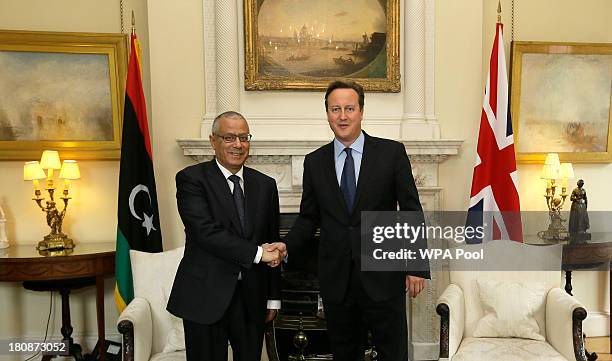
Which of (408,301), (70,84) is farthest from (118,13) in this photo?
(408,301)

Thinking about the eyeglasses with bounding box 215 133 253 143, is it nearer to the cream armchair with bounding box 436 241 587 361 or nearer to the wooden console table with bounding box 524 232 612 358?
A: the cream armchair with bounding box 436 241 587 361

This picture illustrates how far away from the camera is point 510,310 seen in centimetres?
250

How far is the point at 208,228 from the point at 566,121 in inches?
128

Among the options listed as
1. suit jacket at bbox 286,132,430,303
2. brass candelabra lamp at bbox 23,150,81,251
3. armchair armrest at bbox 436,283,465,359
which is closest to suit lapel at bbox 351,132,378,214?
suit jacket at bbox 286,132,430,303

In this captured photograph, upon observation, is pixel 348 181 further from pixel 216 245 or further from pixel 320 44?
pixel 320 44

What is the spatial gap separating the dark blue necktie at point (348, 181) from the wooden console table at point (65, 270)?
193 centimetres

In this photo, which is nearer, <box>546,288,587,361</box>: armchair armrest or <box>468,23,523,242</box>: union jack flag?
<box>546,288,587,361</box>: armchair armrest

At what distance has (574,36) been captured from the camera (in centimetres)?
388

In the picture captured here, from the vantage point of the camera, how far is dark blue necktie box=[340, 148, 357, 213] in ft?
6.59

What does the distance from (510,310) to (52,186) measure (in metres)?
3.02

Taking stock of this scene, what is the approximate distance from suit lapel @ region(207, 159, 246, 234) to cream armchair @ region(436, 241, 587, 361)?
3.90 feet

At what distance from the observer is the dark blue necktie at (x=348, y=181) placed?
2010 millimetres

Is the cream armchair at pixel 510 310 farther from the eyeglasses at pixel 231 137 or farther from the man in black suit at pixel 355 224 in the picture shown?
the eyeglasses at pixel 231 137

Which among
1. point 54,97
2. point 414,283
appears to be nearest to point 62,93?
point 54,97
